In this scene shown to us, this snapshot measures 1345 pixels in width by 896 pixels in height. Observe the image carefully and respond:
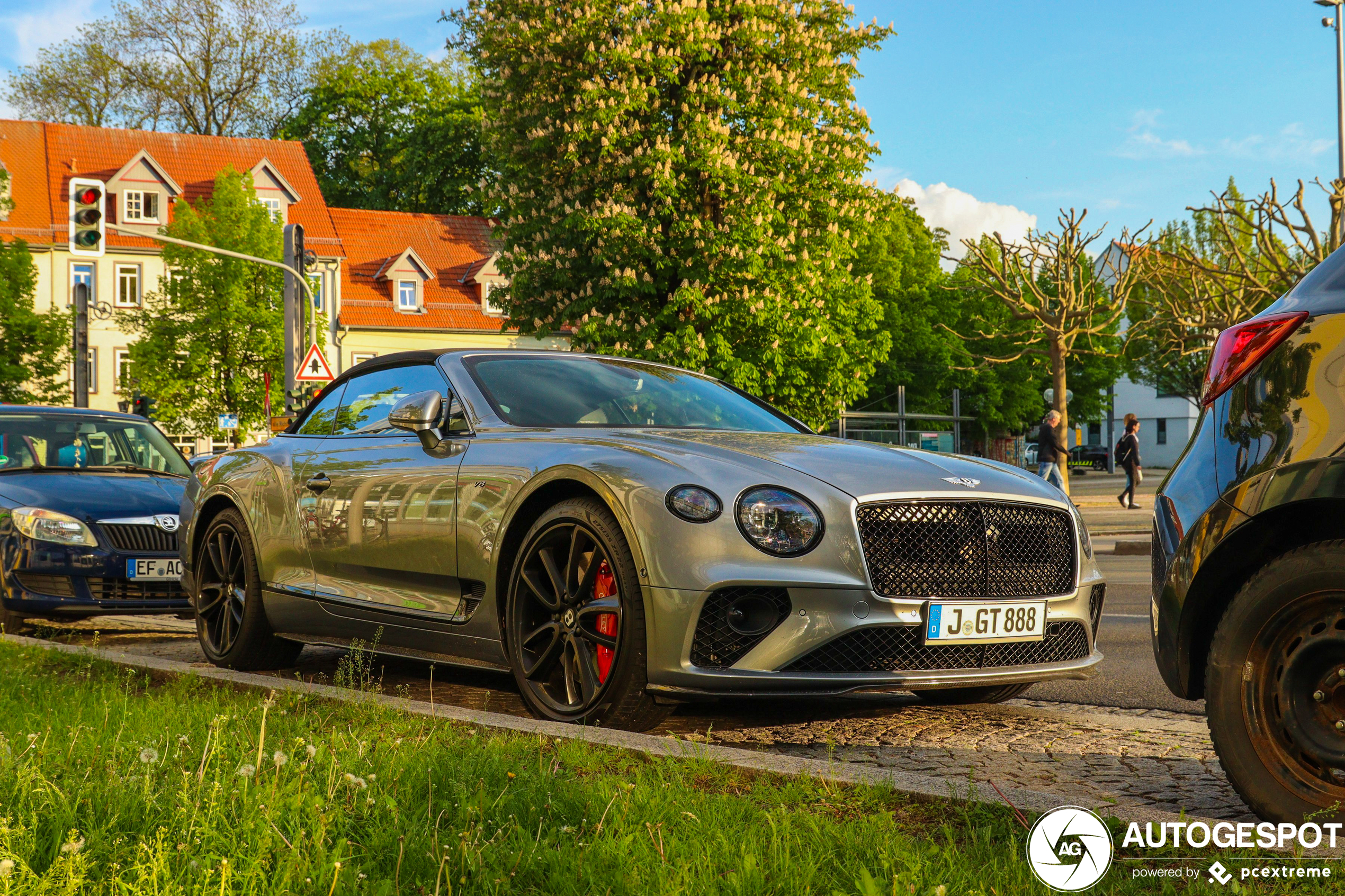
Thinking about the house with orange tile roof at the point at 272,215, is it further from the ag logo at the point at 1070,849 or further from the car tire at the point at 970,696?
the ag logo at the point at 1070,849

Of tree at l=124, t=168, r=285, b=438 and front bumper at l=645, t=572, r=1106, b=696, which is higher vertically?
tree at l=124, t=168, r=285, b=438

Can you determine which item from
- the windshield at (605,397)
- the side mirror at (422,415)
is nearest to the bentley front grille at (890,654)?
the windshield at (605,397)

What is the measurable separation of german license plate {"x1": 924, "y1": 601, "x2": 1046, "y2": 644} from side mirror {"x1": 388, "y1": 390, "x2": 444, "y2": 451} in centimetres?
220

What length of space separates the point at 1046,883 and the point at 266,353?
4355 cm

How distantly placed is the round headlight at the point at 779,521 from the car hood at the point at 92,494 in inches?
222

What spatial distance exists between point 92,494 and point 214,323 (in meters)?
35.7

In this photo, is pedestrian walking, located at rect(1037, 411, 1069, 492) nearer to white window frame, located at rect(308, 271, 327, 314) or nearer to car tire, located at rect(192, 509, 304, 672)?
car tire, located at rect(192, 509, 304, 672)

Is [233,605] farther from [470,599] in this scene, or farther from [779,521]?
[779,521]

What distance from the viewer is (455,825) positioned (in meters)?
3.13

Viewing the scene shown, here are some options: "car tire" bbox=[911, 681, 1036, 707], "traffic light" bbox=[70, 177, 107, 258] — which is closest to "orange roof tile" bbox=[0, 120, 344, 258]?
"traffic light" bbox=[70, 177, 107, 258]

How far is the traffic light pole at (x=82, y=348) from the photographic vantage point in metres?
28.2

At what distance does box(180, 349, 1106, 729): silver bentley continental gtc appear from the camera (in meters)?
4.46

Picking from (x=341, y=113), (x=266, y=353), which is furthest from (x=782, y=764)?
(x=341, y=113)

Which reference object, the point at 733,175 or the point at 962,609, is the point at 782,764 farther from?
the point at 733,175
